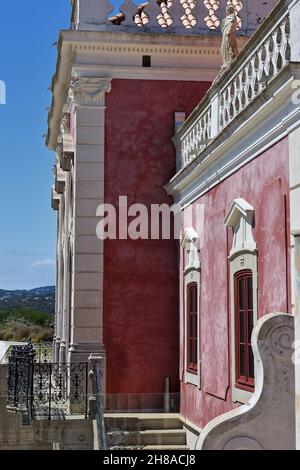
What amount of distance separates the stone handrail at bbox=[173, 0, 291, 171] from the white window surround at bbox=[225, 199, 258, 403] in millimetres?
1201

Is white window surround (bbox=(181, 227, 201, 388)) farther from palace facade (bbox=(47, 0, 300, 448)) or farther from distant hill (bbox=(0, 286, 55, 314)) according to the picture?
distant hill (bbox=(0, 286, 55, 314))

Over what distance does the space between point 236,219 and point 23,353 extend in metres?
5.71

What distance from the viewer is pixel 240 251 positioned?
10211 mm

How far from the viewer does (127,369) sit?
14.5 metres

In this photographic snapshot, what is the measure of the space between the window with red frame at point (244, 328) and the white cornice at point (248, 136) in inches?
62.1

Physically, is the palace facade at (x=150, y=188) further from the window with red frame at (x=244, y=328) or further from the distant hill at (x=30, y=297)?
the distant hill at (x=30, y=297)

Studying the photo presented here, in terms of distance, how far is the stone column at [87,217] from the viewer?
14.3m

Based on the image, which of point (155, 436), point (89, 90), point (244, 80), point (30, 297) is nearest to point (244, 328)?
point (244, 80)

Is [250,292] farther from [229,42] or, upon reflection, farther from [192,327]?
[229,42]

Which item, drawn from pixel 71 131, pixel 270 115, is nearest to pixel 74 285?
pixel 71 131

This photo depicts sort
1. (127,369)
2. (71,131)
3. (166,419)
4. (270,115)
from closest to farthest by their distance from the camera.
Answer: (270,115)
(166,419)
(127,369)
(71,131)

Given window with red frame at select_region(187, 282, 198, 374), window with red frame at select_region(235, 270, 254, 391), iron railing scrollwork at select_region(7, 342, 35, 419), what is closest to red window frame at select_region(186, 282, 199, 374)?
window with red frame at select_region(187, 282, 198, 374)
